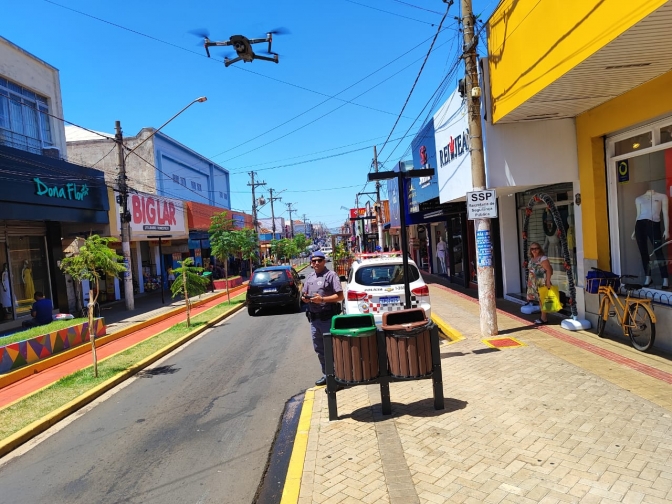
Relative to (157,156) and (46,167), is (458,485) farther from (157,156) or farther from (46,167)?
(157,156)

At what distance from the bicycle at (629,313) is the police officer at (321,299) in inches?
165

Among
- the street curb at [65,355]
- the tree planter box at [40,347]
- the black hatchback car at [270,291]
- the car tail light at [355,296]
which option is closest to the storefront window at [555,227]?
the car tail light at [355,296]

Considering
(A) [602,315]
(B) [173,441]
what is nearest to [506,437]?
(B) [173,441]

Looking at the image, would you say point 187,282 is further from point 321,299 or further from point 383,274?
point 321,299

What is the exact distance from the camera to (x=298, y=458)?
434cm

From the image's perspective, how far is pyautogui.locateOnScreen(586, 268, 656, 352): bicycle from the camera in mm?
6617

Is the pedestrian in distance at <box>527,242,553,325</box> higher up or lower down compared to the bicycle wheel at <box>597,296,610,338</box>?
higher up

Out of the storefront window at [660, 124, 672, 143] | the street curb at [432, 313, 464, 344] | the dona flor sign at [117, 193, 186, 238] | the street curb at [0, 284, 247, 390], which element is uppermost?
the dona flor sign at [117, 193, 186, 238]

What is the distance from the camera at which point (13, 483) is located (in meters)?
4.68

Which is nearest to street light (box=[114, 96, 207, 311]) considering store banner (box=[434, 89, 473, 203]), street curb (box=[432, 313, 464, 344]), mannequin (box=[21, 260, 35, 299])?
mannequin (box=[21, 260, 35, 299])

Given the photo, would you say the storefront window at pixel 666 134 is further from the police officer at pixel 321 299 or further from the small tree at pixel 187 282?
the small tree at pixel 187 282

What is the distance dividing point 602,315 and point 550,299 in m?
1.29

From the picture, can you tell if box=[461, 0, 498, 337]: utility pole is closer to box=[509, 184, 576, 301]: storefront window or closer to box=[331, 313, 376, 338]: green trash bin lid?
box=[509, 184, 576, 301]: storefront window

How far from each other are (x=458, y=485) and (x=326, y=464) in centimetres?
114
